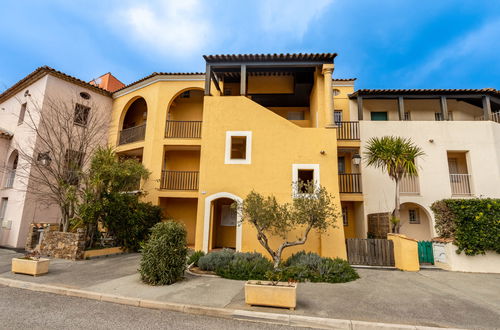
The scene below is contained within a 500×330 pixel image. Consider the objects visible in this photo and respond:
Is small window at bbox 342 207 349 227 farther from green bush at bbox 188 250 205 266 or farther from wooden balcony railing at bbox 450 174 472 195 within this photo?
green bush at bbox 188 250 205 266

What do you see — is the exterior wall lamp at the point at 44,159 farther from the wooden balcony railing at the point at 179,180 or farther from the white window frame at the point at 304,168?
the white window frame at the point at 304,168

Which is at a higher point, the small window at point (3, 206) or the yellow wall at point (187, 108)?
the yellow wall at point (187, 108)

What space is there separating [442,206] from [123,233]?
13.8 m

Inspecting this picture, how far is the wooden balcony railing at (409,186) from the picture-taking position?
13.6 meters

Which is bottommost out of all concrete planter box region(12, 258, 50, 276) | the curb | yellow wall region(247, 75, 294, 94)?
the curb

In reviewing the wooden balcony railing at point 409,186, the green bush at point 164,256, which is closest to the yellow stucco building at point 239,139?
the wooden balcony railing at point 409,186

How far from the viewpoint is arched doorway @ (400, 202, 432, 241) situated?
1379 centimetres

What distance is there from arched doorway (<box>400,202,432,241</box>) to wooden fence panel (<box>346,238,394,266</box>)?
15.4 ft

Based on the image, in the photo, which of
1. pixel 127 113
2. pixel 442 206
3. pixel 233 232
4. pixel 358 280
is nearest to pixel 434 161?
pixel 442 206

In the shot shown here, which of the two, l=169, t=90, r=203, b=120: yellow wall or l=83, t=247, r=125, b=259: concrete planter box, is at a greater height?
l=169, t=90, r=203, b=120: yellow wall

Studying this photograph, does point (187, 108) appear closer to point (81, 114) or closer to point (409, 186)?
point (81, 114)

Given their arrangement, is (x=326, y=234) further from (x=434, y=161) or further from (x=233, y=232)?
(x=434, y=161)

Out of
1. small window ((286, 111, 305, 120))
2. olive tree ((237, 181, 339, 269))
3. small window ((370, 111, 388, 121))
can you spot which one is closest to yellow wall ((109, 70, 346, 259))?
olive tree ((237, 181, 339, 269))

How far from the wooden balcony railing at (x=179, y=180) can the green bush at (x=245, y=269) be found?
20.4 ft
